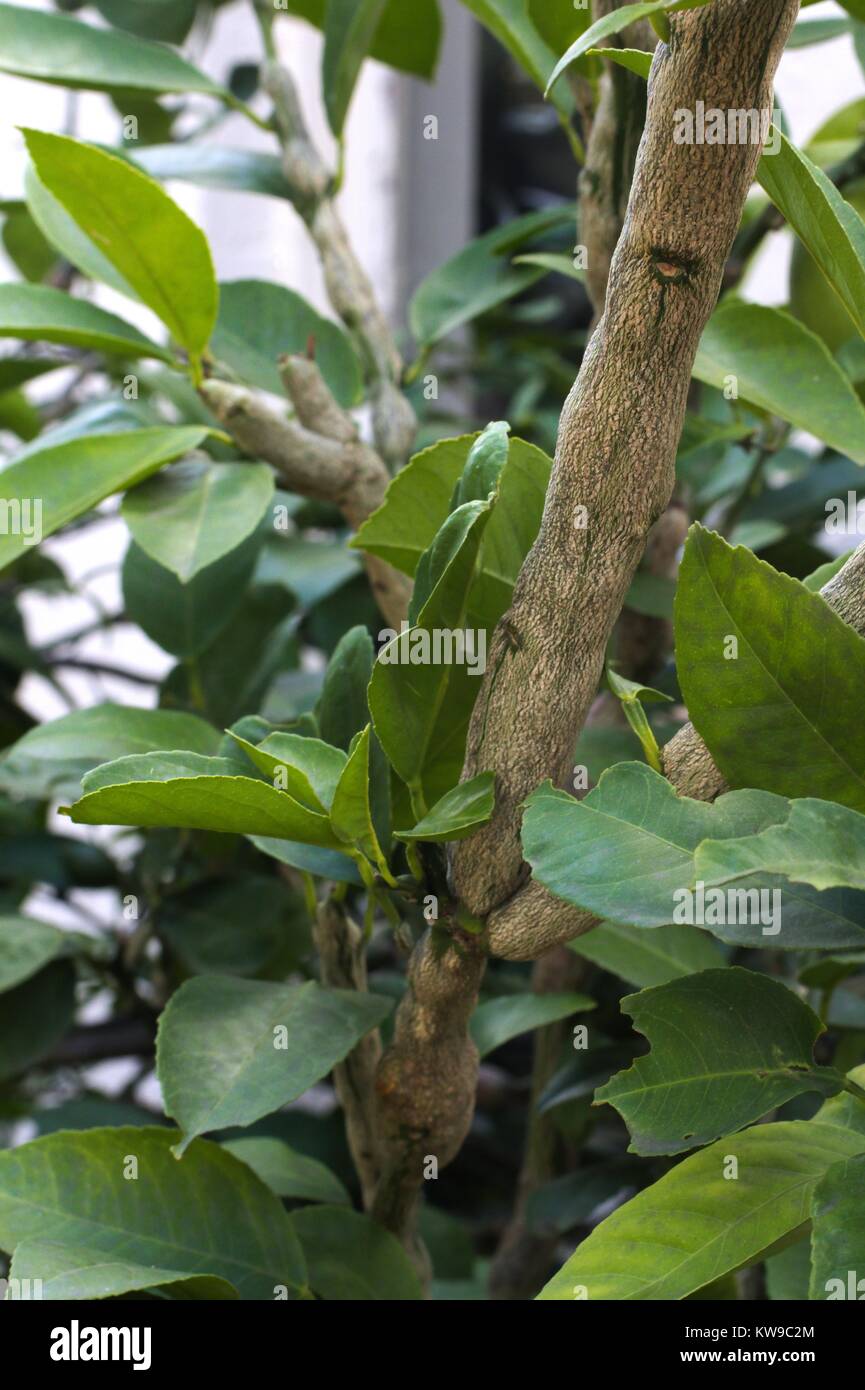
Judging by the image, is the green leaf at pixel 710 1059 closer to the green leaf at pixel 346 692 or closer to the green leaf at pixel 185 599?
the green leaf at pixel 346 692

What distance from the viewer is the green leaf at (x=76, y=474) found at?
0.47 metres

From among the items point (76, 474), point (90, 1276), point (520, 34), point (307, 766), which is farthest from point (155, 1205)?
point (520, 34)

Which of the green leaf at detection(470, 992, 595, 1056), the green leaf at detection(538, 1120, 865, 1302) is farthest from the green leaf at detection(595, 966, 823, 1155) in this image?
the green leaf at detection(470, 992, 595, 1056)

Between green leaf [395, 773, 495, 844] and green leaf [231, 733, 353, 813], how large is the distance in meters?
0.03

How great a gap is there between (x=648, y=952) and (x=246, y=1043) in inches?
6.9

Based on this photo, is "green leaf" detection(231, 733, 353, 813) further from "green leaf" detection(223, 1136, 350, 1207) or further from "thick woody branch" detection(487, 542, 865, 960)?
"green leaf" detection(223, 1136, 350, 1207)

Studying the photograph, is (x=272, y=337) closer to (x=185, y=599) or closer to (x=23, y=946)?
(x=185, y=599)

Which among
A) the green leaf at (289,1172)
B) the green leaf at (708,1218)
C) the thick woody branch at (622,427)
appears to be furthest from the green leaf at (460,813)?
the green leaf at (289,1172)

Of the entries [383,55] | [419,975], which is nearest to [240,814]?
[419,975]

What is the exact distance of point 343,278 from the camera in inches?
23.3

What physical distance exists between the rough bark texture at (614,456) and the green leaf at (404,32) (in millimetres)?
375

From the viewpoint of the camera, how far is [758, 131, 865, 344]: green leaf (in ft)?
1.06

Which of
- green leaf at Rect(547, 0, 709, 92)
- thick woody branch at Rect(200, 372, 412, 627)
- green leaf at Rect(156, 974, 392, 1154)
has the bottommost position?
green leaf at Rect(156, 974, 392, 1154)
